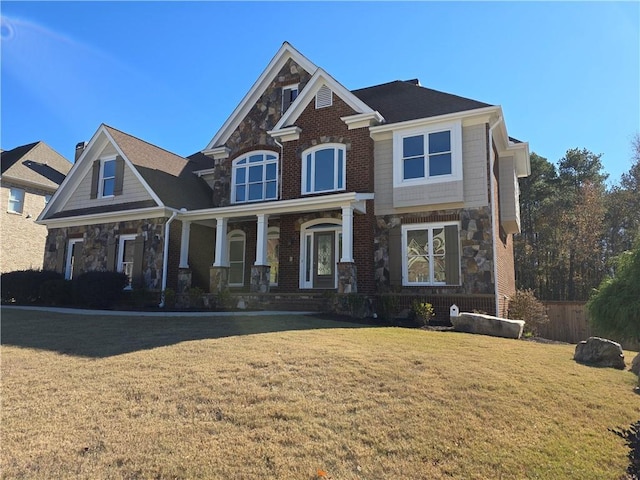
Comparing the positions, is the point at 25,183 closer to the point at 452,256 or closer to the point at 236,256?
the point at 236,256

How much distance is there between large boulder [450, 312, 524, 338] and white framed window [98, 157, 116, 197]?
1446cm

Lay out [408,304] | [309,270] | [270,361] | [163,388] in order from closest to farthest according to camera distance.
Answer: [163,388] → [270,361] → [408,304] → [309,270]

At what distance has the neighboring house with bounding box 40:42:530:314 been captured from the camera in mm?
13469

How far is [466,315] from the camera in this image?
35.2 feet

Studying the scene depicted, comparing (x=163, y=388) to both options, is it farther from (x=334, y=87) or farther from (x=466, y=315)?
(x=334, y=87)

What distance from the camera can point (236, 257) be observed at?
58.4 ft

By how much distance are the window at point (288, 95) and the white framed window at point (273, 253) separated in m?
4.66

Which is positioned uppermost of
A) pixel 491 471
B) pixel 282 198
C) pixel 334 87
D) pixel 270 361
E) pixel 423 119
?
pixel 334 87

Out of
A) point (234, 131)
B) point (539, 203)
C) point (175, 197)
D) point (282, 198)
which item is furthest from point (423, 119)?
point (539, 203)

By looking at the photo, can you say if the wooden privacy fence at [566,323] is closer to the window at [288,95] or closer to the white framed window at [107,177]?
the window at [288,95]

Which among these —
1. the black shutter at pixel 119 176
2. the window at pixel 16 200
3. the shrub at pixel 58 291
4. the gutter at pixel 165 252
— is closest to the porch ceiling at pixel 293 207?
the gutter at pixel 165 252

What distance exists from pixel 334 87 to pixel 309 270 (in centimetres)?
625

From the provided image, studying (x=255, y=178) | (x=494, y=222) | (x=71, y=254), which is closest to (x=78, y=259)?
(x=71, y=254)

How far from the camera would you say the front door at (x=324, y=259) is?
15367 mm
